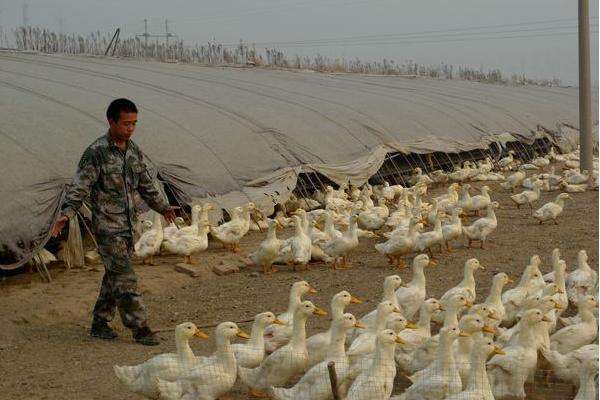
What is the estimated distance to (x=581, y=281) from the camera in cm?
780

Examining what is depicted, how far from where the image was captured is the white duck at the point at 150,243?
10367mm

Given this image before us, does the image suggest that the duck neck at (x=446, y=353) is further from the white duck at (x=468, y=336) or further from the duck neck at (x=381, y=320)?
the duck neck at (x=381, y=320)

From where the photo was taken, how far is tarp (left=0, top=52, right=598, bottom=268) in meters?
10.1

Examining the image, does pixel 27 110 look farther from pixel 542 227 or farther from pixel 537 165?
pixel 537 165

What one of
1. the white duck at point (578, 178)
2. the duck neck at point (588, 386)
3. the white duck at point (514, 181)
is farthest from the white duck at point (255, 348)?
the white duck at point (578, 178)

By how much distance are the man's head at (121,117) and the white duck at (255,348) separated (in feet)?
6.46

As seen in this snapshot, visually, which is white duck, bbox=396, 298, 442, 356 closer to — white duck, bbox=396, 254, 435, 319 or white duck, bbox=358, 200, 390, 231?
white duck, bbox=396, 254, 435, 319

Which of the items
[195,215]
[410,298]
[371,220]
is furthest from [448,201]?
[410,298]

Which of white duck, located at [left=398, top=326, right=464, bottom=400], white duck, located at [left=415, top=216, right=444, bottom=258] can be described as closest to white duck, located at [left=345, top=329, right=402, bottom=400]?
white duck, located at [left=398, top=326, right=464, bottom=400]

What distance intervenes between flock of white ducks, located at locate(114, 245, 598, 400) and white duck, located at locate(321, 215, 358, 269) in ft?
11.8

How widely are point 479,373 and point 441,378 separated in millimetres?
232

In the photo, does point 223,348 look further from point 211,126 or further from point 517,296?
point 211,126

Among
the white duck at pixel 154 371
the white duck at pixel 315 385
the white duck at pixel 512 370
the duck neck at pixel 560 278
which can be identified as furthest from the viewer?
the duck neck at pixel 560 278

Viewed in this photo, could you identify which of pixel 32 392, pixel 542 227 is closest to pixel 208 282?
pixel 32 392
